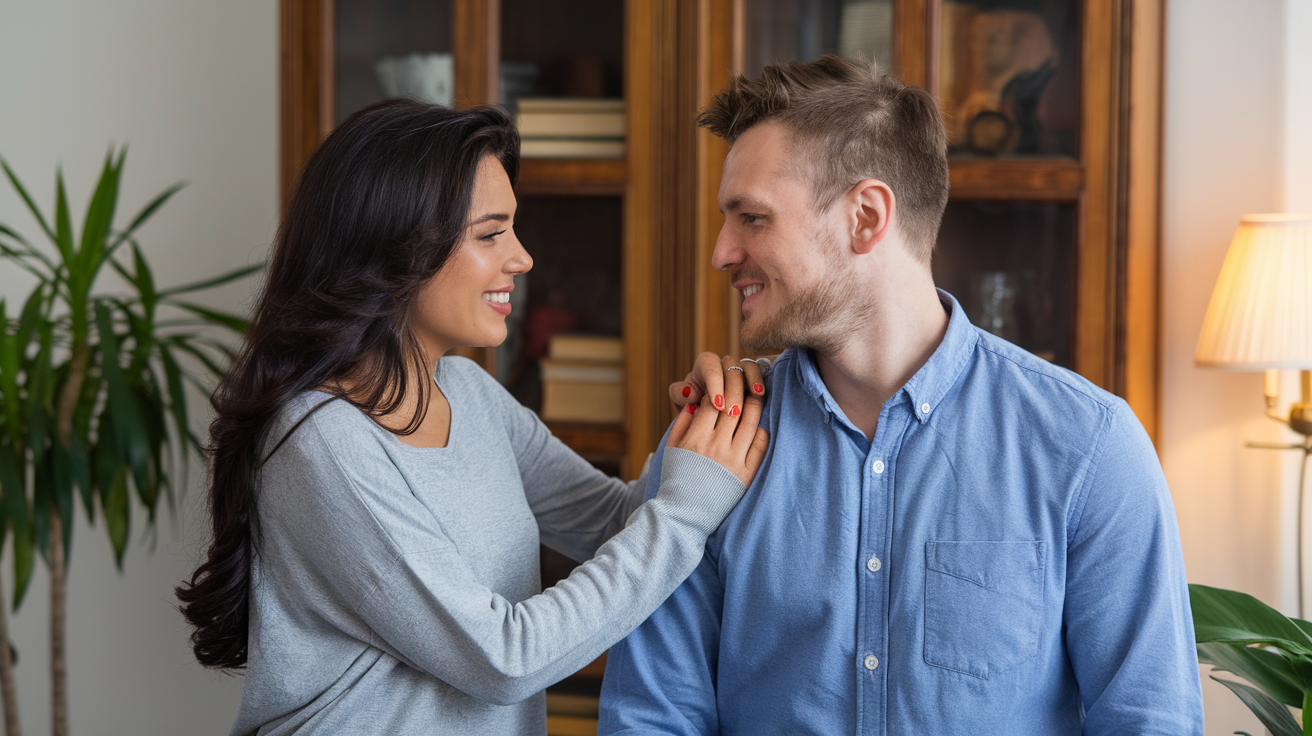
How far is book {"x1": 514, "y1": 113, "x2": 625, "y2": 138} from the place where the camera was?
6.57ft

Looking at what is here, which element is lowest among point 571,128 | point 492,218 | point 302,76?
point 492,218

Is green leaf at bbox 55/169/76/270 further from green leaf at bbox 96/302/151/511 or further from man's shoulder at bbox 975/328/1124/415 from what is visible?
man's shoulder at bbox 975/328/1124/415

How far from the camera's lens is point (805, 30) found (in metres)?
1.96

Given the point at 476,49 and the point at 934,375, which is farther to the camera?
the point at 476,49

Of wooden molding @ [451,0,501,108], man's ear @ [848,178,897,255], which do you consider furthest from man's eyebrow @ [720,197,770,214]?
wooden molding @ [451,0,501,108]

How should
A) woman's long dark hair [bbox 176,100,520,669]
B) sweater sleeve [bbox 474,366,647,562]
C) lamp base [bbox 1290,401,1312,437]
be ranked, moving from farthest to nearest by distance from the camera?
lamp base [bbox 1290,401,1312,437] < sweater sleeve [bbox 474,366,647,562] < woman's long dark hair [bbox 176,100,520,669]

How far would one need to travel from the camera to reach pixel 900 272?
121 cm

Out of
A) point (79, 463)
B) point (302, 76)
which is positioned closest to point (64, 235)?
point (79, 463)

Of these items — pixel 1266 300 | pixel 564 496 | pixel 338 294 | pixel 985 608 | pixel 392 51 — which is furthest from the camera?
pixel 392 51

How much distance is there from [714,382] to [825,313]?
0.19 m

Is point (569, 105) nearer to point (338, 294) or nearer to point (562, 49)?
point (562, 49)

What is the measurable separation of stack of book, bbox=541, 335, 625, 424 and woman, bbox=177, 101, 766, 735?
74 centimetres

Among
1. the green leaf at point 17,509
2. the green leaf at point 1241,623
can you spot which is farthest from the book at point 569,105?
the green leaf at point 1241,623

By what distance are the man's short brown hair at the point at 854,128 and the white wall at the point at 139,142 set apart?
1755mm
